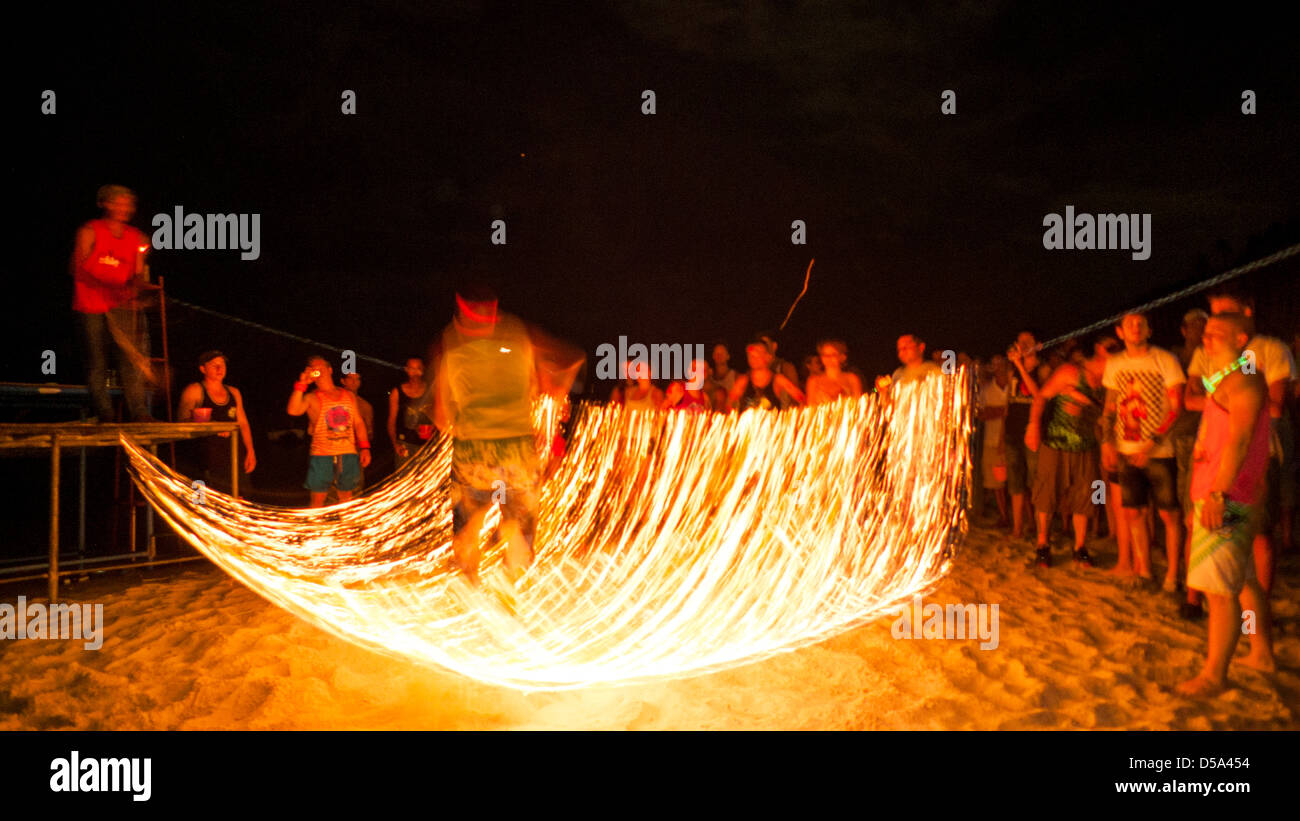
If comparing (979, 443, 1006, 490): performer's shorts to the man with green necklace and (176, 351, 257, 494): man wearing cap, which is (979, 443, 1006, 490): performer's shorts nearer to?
the man with green necklace

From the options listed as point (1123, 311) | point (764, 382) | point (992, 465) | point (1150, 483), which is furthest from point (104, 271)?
point (1123, 311)

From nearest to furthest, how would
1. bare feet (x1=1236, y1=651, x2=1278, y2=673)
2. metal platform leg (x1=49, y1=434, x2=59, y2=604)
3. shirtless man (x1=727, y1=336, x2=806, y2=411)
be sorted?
bare feet (x1=1236, y1=651, x2=1278, y2=673)
metal platform leg (x1=49, y1=434, x2=59, y2=604)
shirtless man (x1=727, y1=336, x2=806, y2=411)

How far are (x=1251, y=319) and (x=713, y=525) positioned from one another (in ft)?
14.7

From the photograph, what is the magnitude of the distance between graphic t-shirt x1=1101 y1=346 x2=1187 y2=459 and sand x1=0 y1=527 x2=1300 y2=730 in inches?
40.8

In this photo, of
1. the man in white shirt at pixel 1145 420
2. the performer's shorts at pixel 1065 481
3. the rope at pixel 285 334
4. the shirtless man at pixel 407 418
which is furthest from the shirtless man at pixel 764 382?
the rope at pixel 285 334

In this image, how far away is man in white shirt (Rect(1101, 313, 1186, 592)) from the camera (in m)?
4.52

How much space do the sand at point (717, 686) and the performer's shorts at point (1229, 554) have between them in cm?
51

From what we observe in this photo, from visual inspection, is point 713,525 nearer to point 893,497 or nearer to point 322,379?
point 893,497

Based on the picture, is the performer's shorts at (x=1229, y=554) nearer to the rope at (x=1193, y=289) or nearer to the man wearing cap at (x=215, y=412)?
the rope at (x=1193, y=289)

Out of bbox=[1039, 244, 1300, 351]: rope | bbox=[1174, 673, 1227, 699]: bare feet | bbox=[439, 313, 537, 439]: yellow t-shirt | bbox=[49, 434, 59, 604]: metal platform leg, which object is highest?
bbox=[1039, 244, 1300, 351]: rope

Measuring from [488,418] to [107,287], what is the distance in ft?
10.5

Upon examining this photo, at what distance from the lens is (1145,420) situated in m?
4.57

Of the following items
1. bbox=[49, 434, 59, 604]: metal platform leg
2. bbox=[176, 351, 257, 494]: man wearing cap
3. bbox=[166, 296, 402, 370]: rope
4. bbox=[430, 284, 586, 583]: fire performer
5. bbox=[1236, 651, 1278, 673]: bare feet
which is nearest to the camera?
bbox=[1236, 651, 1278, 673]: bare feet

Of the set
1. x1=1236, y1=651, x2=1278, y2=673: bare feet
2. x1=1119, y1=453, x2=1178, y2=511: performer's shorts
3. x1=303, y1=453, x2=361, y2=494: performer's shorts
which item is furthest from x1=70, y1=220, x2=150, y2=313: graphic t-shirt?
x1=1236, y1=651, x2=1278, y2=673: bare feet
